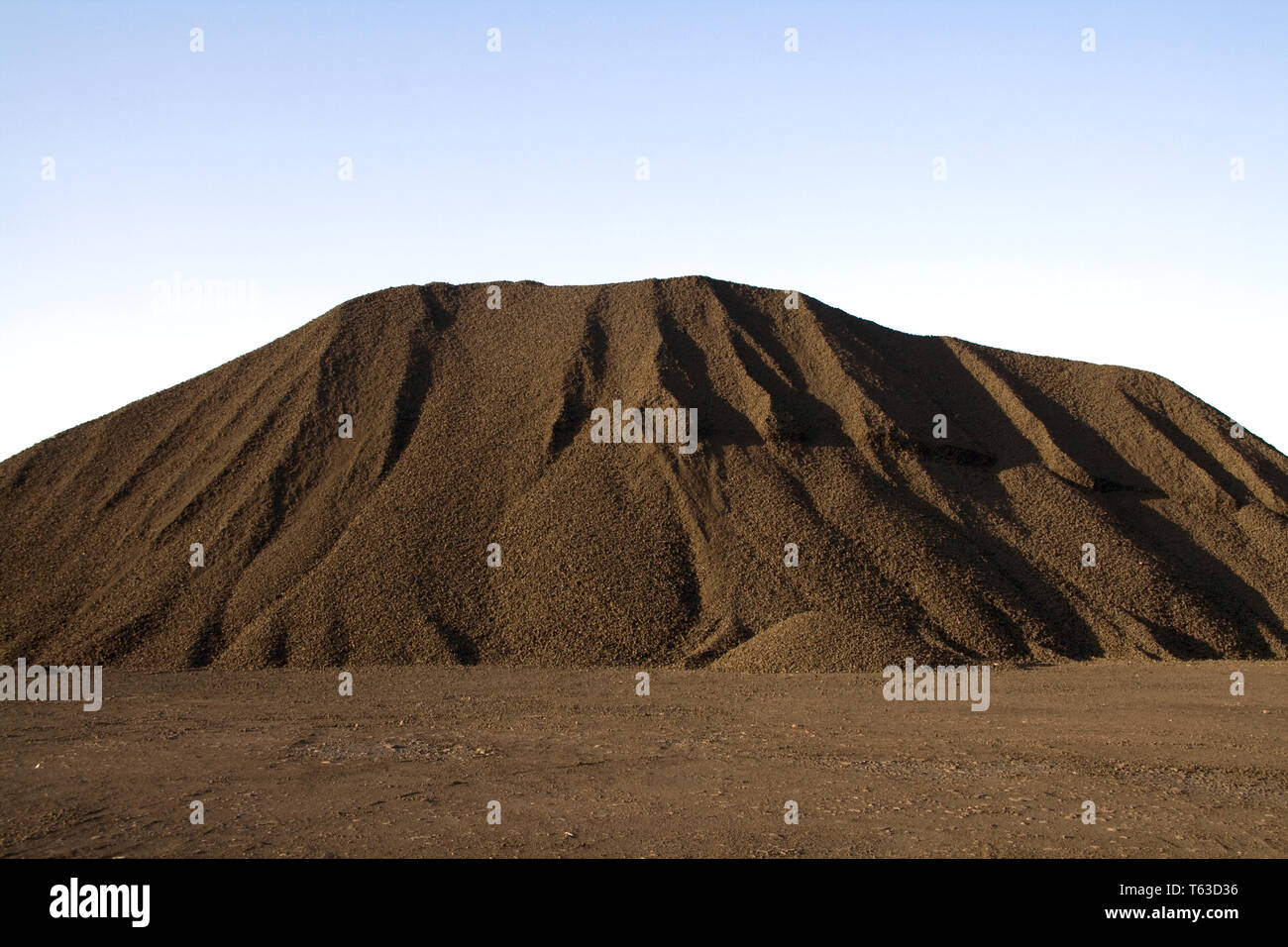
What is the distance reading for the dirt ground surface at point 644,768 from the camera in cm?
958

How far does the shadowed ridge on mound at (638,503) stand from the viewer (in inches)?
898

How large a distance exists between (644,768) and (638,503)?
1365 centimetres

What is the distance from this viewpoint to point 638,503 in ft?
85.6

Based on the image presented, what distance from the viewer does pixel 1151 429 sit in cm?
3228

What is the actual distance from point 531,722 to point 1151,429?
79.8 ft

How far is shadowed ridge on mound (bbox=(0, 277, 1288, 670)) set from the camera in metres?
22.8

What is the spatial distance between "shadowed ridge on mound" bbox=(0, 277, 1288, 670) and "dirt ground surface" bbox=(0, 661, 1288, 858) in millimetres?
2783

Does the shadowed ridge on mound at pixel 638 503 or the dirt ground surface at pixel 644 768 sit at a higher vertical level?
the shadowed ridge on mound at pixel 638 503

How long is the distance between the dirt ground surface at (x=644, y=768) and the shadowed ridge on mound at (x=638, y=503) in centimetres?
278

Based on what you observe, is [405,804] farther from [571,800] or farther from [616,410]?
[616,410]

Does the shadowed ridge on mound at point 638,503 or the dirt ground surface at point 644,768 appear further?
the shadowed ridge on mound at point 638,503

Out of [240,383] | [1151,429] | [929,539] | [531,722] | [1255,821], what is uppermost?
[240,383]

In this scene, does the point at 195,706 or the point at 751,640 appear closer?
the point at 195,706

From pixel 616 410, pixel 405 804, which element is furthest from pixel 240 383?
pixel 405 804
